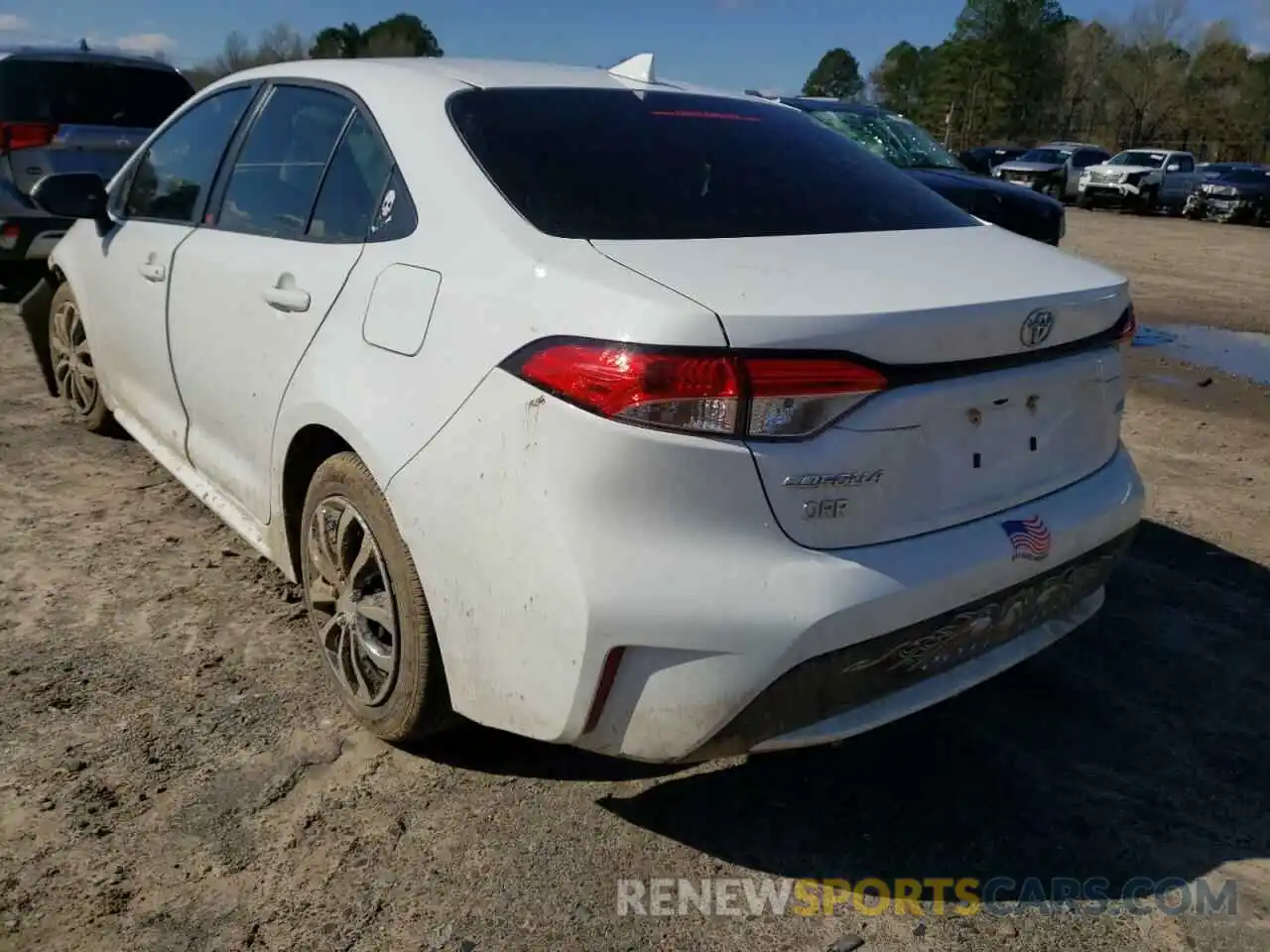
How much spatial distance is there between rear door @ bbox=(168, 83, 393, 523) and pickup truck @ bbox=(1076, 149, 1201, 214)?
28558 mm

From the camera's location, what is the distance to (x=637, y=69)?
133 inches

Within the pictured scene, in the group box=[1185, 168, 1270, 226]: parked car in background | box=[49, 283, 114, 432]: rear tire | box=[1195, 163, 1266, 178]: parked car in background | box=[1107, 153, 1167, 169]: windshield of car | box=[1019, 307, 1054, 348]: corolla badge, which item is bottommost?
box=[1185, 168, 1270, 226]: parked car in background

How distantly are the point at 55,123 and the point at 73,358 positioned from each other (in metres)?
3.58

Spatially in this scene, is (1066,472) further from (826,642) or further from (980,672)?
(826,642)

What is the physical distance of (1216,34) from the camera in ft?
209

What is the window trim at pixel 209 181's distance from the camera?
3.38 metres

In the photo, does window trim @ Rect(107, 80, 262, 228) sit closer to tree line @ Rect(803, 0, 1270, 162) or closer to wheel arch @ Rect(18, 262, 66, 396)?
wheel arch @ Rect(18, 262, 66, 396)

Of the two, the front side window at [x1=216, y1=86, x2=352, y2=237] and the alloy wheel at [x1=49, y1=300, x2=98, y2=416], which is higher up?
the front side window at [x1=216, y1=86, x2=352, y2=237]

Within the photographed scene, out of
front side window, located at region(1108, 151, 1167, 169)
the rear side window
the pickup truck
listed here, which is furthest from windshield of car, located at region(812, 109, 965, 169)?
front side window, located at region(1108, 151, 1167, 169)

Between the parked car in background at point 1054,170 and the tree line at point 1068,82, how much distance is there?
3181 centimetres

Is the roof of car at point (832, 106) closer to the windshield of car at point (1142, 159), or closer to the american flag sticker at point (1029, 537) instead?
the american flag sticker at point (1029, 537)

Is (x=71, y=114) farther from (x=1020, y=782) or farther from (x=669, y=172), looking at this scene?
(x=1020, y=782)

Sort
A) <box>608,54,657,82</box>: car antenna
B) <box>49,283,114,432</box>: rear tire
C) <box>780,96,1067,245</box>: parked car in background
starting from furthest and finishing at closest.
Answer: <box>780,96,1067,245</box>: parked car in background → <box>49,283,114,432</box>: rear tire → <box>608,54,657,82</box>: car antenna

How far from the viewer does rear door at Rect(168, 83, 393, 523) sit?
2.67 metres
